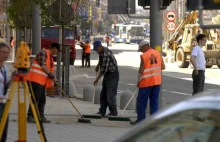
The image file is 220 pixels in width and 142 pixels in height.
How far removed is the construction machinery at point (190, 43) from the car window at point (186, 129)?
37734 millimetres

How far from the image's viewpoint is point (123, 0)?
13906 millimetres

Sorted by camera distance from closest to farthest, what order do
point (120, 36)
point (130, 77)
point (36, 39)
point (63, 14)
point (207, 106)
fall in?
1. point (207, 106)
2. point (63, 14)
3. point (36, 39)
4. point (130, 77)
5. point (120, 36)

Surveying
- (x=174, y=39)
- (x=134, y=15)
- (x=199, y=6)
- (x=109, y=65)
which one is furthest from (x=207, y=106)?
(x=174, y=39)

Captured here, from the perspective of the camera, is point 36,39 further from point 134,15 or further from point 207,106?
point 207,106

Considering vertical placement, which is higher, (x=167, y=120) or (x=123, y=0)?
(x=123, y=0)

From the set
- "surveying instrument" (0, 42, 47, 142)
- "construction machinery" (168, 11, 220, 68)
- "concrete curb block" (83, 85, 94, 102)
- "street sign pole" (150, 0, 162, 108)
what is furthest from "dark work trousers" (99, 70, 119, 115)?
"construction machinery" (168, 11, 220, 68)

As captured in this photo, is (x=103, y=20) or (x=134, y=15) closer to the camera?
(x=134, y=15)

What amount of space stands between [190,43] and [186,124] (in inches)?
1628

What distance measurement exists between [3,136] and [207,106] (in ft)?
18.3

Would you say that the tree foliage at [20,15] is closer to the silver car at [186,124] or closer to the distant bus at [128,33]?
the silver car at [186,124]

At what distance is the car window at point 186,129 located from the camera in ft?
13.5

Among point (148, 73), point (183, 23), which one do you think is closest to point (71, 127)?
point (148, 73)

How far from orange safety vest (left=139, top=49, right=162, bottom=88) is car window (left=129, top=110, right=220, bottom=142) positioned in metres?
9.48

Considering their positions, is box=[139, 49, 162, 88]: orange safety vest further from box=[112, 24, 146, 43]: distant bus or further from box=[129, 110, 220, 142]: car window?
box=[112, 24, 146, 43]: distant bus
